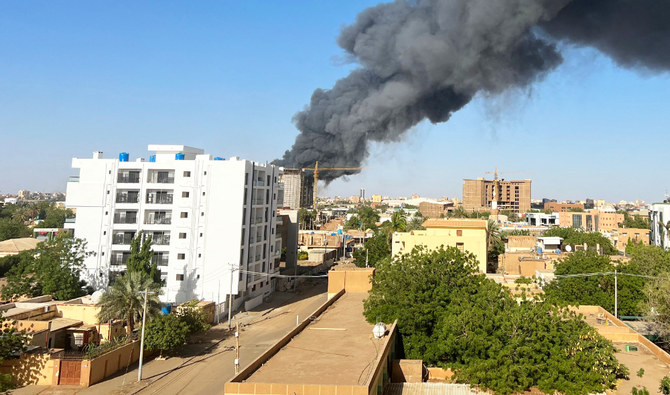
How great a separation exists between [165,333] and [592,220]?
102 meters

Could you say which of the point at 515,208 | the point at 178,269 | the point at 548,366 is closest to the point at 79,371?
the point at 178,269

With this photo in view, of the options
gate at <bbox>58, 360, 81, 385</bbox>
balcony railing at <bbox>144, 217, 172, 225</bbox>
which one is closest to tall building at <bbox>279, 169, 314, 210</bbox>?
balcony railing at <bbox>144, 217, 172, 225</bbox>

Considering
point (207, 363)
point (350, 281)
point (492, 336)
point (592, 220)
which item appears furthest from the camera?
point (592, 220)

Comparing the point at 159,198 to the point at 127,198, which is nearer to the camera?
the point at 159,198

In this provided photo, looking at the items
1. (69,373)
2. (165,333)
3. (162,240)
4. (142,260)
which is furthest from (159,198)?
(69,373)

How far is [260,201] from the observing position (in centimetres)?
3597

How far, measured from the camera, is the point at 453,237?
31.5 m

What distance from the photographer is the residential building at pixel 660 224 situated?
46.3m

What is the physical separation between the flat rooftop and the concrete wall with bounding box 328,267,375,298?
291 inches

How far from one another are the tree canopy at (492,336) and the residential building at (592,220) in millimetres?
93318

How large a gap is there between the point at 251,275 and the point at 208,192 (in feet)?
21.3

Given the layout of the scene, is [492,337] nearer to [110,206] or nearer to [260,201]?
[260,201]

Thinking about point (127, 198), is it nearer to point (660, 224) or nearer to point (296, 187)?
point (660, 224)

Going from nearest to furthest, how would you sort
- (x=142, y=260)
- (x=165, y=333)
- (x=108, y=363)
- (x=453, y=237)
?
1. (x=108, y=363)
2. (x=165, y=333)
3. (x=142, y=260)
4. (x=453, y=237)
